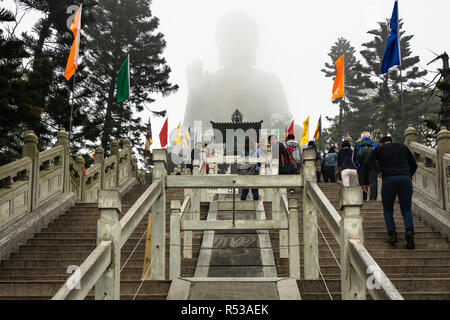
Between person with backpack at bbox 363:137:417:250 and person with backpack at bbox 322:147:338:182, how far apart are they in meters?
7.85

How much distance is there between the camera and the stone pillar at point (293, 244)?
5.93m

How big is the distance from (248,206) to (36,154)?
5.50m

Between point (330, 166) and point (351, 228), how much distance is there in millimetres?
12663

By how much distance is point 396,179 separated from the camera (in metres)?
6.89

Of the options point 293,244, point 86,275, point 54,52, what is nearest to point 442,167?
point 293,244

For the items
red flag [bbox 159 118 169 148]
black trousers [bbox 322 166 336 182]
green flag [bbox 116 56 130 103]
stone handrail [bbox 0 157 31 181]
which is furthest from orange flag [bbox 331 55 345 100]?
stone handrail [bbox 0 157 31 181]

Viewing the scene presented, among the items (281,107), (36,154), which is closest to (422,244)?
(36,154)

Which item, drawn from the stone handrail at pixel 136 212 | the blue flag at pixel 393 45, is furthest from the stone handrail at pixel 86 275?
the blue flag at pixel 393 45

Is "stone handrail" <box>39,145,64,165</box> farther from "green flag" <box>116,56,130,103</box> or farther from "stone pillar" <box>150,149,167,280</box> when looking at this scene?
"stone pillar" <box>150,149,167,280</box>

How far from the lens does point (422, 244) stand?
25.0ft

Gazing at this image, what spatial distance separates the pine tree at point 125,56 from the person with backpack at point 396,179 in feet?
80.0

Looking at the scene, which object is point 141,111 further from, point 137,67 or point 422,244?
point 422,244

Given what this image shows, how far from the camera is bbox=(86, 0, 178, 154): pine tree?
29828mm

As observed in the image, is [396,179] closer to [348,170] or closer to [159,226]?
[348,170]
